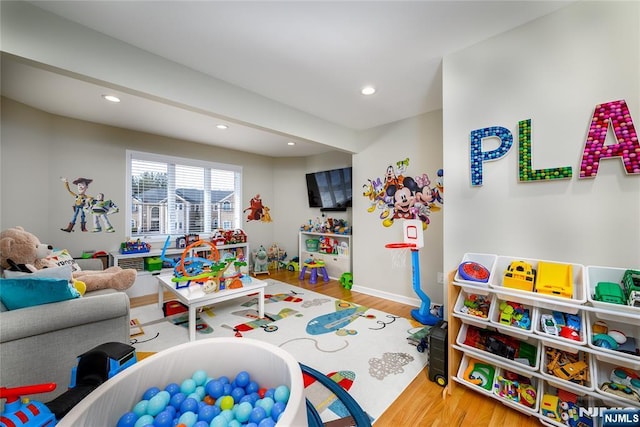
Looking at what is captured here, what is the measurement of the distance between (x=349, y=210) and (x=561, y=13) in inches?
129

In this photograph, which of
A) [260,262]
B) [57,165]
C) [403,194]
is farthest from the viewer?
[260,262]

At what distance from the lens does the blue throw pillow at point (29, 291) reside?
1473 millimetres

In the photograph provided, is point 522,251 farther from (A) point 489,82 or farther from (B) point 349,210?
(B) point 349,210

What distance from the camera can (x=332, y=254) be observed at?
4449 mm

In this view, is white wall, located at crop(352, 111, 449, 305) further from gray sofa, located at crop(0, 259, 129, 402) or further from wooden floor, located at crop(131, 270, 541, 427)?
gray sofa, located at crop(0, 259, 129, 402)

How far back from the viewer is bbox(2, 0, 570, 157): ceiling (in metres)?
1.51

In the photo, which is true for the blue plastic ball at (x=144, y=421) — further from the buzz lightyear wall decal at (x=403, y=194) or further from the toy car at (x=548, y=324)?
the buzz lightyear wall decal at (x=403, y=194)

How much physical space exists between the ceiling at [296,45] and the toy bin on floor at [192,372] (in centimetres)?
190

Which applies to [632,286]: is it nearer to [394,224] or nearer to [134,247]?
[394,224]

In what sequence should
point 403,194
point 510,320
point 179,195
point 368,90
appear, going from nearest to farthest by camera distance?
point 510,320
point 368,90
point 403,194
point 179,195

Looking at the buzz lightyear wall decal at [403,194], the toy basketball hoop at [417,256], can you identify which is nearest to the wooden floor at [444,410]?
the toy basketball hoop at [417,256]

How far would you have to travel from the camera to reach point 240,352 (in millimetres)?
1410

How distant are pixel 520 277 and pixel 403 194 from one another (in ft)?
6.28

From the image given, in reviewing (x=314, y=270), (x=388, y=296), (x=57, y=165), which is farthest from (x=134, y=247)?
(x=388, y=296)
